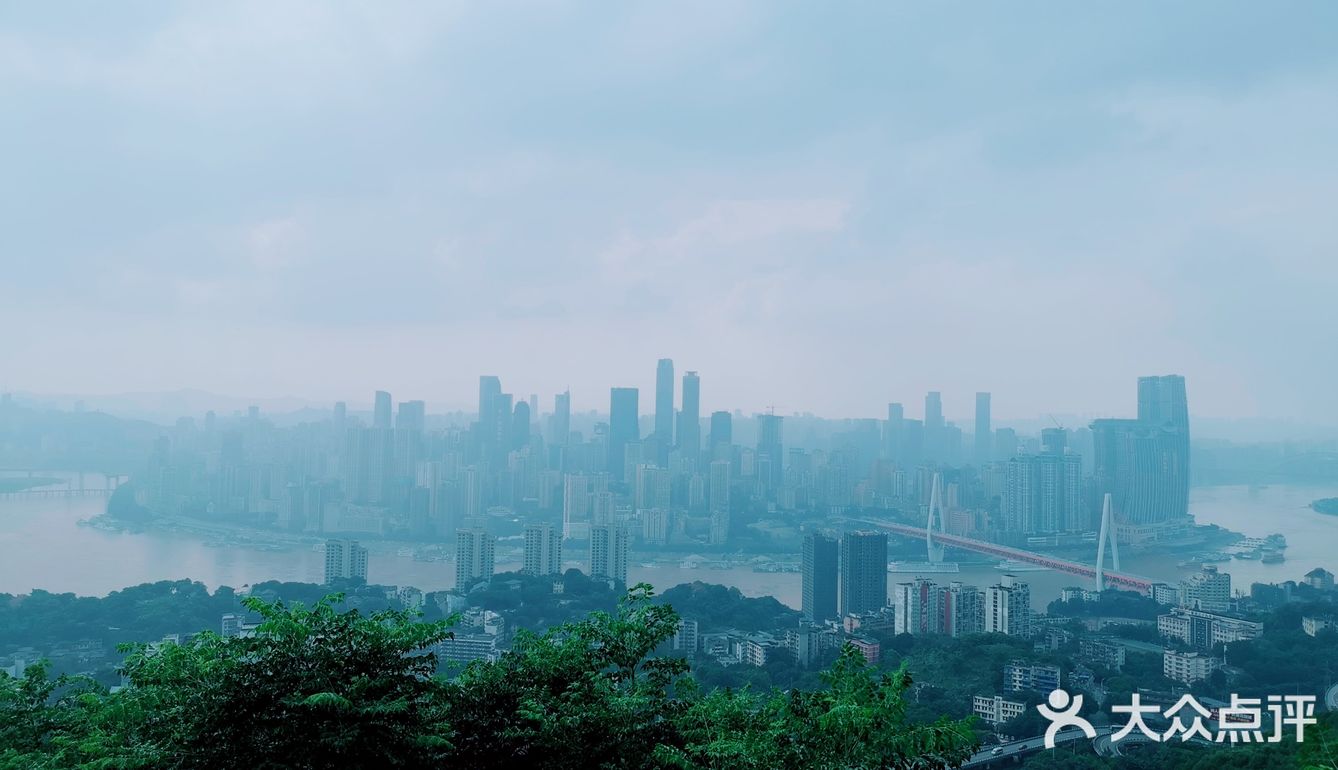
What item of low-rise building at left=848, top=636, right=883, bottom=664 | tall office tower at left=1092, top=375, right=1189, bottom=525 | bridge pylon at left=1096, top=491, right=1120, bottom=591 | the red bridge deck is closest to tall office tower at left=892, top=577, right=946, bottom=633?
low-rise building at left=848, top=636, right=883, bottom=664

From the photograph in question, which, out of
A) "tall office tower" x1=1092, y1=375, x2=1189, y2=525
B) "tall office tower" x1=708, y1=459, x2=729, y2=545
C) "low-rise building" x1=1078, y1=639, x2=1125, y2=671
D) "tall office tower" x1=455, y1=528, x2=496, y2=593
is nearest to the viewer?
"low-rise building" x1=1078, y1=639, x2=1125, y2=671

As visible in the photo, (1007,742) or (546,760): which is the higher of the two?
(546,760)

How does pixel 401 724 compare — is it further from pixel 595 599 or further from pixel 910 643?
pixel 595 599

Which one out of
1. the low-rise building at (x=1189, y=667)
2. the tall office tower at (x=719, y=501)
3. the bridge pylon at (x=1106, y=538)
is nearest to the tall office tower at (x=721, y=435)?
the tall office tower at (x=719, y=501)

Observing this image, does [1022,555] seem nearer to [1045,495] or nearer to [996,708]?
[1045,495]

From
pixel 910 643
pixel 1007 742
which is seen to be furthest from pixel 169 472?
pixel 1007 742

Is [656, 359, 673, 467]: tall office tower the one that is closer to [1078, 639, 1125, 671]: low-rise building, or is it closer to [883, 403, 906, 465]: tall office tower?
[883, 403, 906, 465]: tall office tower

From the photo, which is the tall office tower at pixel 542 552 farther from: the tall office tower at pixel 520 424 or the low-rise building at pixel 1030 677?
the low-rise building at pixel 1030 677
